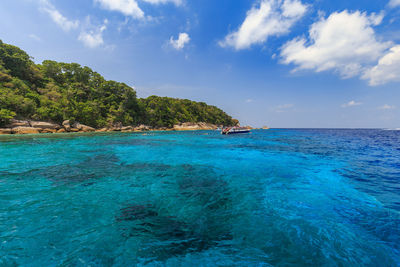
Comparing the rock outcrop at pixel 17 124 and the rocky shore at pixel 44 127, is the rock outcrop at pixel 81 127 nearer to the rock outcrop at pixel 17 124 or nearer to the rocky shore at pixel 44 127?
the rocky shore at pixel 44 127

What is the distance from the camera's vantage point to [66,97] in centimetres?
4666

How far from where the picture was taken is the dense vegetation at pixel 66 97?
35.1 meters

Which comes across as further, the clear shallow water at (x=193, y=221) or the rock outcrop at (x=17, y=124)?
the rock outcrop at (x=17, y=124)

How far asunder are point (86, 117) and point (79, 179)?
53058 mm

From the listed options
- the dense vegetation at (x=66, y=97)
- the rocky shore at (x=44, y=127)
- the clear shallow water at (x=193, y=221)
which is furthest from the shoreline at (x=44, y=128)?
the clear shallow water at (x=193, y=221)

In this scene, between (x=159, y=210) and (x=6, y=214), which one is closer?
(x=6, y=214)

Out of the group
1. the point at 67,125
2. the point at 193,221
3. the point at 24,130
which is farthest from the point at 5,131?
the point at 193,221

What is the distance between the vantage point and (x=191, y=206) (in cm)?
495

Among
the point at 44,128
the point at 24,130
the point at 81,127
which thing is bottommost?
the point at 24,130

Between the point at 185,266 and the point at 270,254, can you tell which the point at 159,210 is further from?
the point at 270,254

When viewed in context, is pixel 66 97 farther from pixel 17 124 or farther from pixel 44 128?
pixel 17 124

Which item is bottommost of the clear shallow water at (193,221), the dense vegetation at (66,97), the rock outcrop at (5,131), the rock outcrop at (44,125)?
the clear shallow water at (193,221)

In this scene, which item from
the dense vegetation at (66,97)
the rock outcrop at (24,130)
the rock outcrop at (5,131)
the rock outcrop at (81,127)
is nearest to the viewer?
the rock outcrop at (5,131)

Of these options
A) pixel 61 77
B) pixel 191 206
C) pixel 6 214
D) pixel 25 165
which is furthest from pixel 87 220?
pixel 61 77
